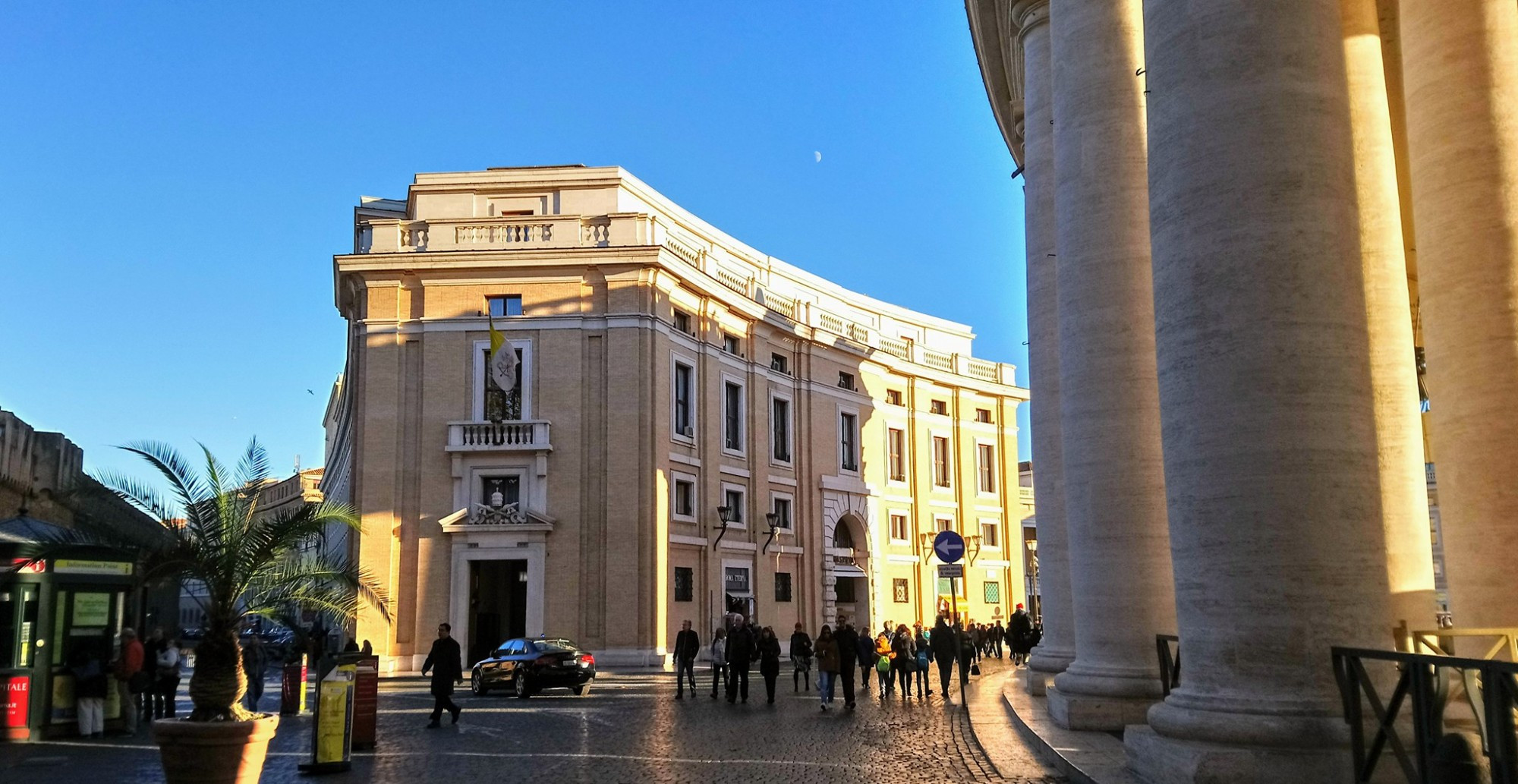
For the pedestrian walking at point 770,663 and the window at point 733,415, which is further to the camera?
the window at point 733,415

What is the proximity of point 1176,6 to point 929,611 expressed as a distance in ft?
136

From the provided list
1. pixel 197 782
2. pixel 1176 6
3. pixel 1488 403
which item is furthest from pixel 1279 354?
pixel 197 782

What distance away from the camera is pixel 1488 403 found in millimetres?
8953

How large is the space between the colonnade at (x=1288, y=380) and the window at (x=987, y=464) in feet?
131

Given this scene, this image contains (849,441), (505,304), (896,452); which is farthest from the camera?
(896,452)

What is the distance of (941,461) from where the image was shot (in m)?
50.2

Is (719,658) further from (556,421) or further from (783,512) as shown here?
(783,512)

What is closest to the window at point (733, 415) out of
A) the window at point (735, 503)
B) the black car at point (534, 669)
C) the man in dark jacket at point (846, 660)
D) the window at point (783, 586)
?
the window at point (735, 503)

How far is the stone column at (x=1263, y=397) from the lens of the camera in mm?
6926

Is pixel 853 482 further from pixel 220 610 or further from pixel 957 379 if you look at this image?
pixel 220 610

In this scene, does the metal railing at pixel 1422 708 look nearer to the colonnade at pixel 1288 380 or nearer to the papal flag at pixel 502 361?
the colonnade at pixel 1288 380

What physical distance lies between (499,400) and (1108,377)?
24.3 m

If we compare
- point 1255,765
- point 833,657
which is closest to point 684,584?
point 833,657

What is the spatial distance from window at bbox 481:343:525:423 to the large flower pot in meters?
24.6
